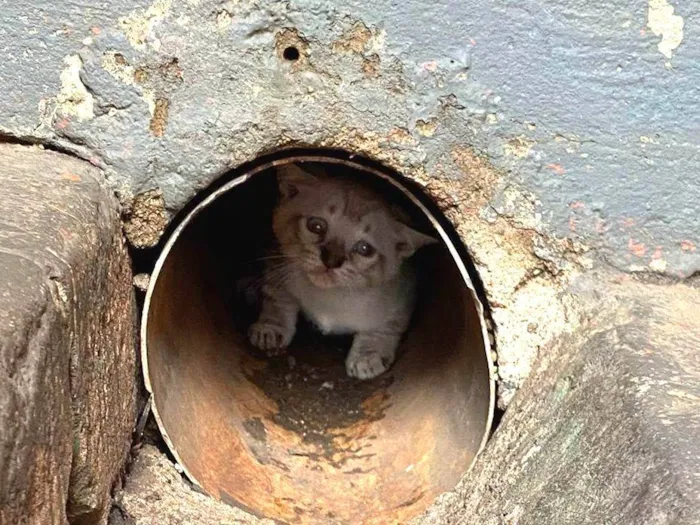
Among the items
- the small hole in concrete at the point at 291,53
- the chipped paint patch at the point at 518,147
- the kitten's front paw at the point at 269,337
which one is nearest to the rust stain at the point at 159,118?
the small hole in concrete at the point at 291,53

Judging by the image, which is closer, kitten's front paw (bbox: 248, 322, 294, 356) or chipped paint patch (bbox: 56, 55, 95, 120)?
chipped paint patch (bbox: 56, 55, 95, 120)

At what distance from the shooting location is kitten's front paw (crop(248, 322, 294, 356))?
9.43ft

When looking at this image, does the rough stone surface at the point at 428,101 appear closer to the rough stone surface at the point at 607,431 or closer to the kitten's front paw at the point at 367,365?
the rough stone surface at the point at 607,431

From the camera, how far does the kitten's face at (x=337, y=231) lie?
Answer: 280 cm

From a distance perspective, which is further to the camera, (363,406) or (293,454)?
(363,406)

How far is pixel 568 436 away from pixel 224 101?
925 mm

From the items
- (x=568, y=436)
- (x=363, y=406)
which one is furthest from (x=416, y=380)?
(x=568, y=436)

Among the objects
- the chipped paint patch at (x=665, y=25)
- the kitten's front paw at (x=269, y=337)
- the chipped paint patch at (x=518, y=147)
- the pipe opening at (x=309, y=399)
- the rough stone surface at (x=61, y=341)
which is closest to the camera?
the rough stone surface at (x=61, y=341)

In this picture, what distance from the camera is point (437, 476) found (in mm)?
2174

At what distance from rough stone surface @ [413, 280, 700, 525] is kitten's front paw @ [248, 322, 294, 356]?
1.05m

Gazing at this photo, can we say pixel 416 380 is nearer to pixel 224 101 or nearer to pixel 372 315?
pixel 372 315

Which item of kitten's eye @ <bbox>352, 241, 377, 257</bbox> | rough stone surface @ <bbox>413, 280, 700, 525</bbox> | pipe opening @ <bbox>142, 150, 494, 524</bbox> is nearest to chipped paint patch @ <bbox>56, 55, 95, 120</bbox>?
pipe opening @ <bbox>142, 150, 494, 524</bbox>

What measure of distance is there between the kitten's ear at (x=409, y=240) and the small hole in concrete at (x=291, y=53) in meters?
1.15

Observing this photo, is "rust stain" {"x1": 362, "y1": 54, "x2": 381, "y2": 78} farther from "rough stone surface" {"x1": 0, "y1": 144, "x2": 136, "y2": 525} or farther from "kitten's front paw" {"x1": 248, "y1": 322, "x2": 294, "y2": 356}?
"kitten's front paw" {"x1": 248, "y1": 322, "x2": 294, "y2": 356}
